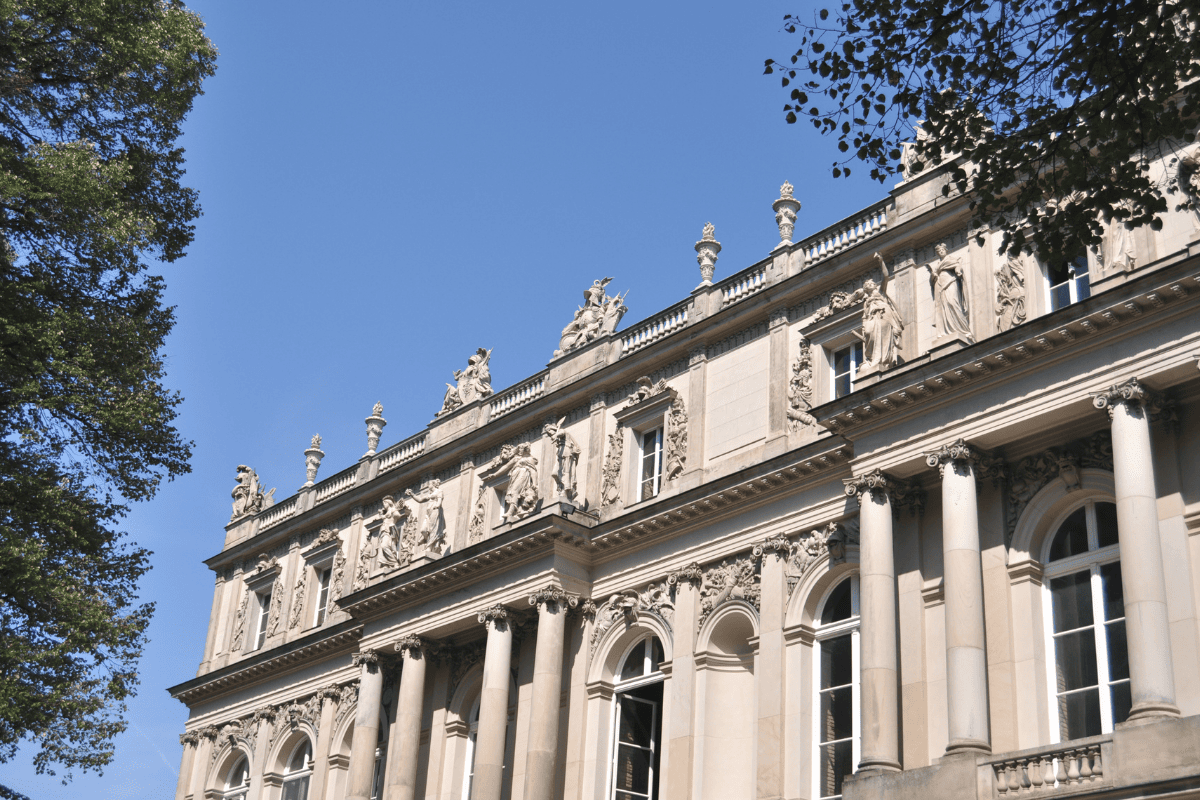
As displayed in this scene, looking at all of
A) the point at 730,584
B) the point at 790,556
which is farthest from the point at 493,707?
the point at 790,556

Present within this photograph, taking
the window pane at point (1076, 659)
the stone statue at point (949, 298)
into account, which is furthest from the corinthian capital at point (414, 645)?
the window pane at point (1076, 659)

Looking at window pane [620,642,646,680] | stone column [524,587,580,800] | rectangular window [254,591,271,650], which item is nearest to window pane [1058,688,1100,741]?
window pane [620,642,646,680]

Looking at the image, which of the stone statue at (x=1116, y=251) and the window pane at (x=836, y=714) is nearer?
→ the stone statue at (x=1116, y=251)

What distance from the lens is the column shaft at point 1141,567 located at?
54.7ft

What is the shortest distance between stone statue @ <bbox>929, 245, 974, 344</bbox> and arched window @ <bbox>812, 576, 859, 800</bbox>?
472 centimetres

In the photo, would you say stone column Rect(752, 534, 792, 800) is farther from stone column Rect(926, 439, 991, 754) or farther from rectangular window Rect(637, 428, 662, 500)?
stone column Rect(926, 439, 991, 754)

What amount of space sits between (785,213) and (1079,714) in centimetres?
1243

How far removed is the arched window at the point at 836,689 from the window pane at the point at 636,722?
176 inches

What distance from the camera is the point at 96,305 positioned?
19.9 meters

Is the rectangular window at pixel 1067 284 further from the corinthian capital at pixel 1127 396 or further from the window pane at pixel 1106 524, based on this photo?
the window pane at pixel 1106 524

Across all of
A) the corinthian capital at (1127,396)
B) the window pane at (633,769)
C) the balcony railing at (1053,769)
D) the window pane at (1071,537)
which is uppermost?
the corinthian capital at (1127,396)

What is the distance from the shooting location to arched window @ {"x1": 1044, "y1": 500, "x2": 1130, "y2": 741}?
18844mm

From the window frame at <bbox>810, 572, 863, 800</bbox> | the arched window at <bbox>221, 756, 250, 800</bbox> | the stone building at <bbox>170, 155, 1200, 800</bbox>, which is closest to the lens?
the stone building at <bbox>170, 155, 1200, 800</bbox>

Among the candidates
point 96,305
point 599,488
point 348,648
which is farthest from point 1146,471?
point 348,648
